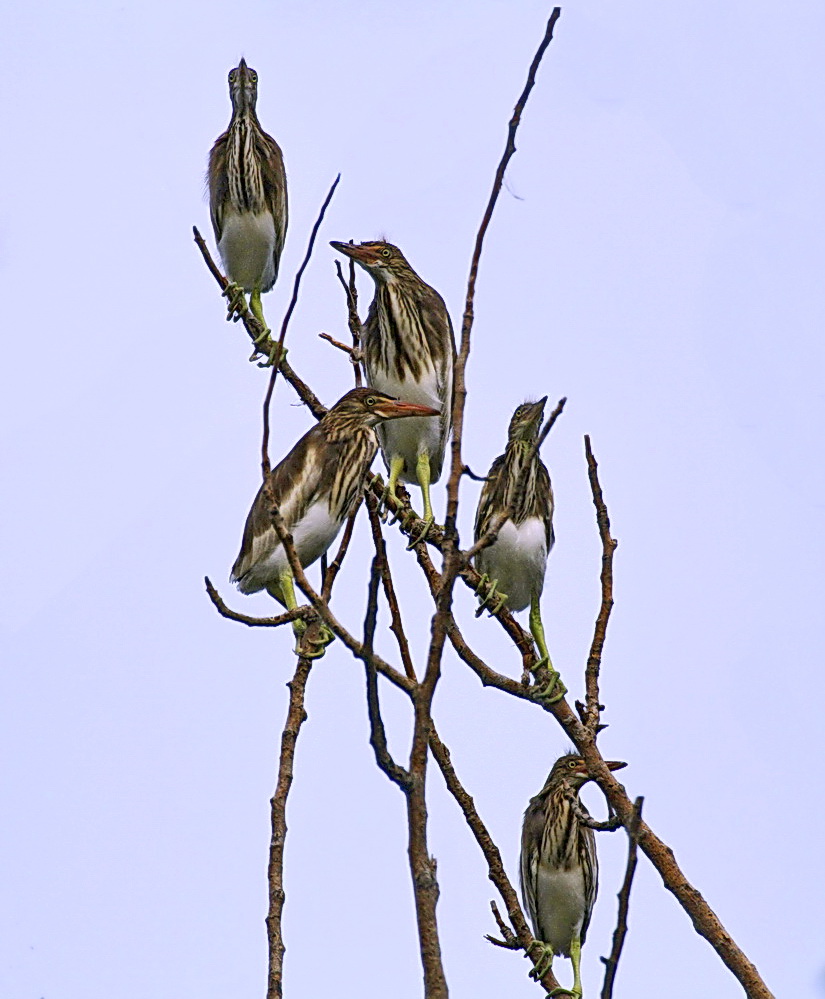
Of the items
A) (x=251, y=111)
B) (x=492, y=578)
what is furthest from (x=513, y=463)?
(x=251, y=111)

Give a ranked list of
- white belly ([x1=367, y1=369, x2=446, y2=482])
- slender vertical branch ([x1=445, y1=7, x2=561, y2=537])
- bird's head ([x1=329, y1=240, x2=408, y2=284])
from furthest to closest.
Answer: bird's head ([x1=329, y1=240, x2=408, y2=284])
white belly ([x1=367, y1=369, x2=446, y2=482])
slender vertical branch ([x1=445, y1=7, x2=561, y2=537])

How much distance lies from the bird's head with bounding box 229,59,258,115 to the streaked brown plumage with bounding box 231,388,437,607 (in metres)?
2.19

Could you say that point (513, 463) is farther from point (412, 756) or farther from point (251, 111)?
point (412, 756)

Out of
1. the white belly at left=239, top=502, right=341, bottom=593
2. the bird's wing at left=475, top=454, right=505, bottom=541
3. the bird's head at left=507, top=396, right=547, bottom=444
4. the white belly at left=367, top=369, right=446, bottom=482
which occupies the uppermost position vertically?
the white belly at left=367, top=369, right=446, bottom=482

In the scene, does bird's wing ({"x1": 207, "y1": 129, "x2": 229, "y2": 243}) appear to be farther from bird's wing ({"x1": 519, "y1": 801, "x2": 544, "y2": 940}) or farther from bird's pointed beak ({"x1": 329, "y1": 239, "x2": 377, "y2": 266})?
bird's wing ({"x1": 519, "y1": 801, "x2": 544, "y2": 940})

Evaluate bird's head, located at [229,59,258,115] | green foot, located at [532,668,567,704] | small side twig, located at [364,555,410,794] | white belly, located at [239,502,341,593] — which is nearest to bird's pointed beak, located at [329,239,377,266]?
bird's head, located at [229,59,258,115]

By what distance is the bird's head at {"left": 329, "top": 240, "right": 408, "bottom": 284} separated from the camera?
5737mm

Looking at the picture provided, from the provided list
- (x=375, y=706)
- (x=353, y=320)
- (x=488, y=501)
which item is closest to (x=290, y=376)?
(x=353, y=320)

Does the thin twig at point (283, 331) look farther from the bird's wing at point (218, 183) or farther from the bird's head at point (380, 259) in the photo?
the bird's wing at point (218, 183)

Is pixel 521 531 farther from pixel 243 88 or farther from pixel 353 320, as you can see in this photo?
pixel 243 88

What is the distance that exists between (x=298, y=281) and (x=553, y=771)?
152 inches

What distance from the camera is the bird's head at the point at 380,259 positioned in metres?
5.74

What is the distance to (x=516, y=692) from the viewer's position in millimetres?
3441

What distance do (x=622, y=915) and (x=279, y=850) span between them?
104cm
